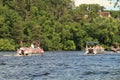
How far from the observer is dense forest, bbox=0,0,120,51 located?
16888 cm

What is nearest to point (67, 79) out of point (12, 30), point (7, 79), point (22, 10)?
point (7, 79)

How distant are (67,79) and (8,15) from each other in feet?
439

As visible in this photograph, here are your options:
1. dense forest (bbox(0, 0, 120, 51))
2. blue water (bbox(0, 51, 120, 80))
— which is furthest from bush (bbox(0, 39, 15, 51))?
blue water (bbox(0, 51, 120, 80))

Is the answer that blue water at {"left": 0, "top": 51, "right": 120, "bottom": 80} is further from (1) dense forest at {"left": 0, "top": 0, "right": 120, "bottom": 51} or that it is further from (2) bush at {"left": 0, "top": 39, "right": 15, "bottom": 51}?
(1) dense forest at {"left": 0, "top": 0, "right": 120, "bottom": 51}

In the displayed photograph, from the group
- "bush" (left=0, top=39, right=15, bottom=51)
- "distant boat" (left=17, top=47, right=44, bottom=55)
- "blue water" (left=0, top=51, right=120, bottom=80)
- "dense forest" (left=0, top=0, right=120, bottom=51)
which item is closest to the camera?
"blue water" (left=0, top=51, right=120, bottom=80)

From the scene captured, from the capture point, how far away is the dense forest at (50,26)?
168875 millimetres

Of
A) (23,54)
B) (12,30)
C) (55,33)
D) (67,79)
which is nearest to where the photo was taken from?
(67,79)

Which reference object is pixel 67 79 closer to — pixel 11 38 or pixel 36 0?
pixel 11 38

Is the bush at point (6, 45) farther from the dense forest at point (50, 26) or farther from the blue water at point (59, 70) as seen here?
the blue water at point (59, 70)

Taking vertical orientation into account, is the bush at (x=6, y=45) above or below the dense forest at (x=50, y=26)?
below

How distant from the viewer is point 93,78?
42.8 metres

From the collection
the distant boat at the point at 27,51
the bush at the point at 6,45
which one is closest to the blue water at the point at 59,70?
the distant boat at the point at 27,51

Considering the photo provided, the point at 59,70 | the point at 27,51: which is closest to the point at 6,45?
the point at 27,51

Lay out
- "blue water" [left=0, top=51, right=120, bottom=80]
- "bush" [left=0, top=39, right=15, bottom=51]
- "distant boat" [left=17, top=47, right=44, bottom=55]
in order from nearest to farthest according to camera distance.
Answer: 1. "blue water" [left=0, top=51, right=120, bottom=80]
2. "distant boat" [left=17, top=47, right=44, bottom=55]
3. "bush" [left=0, top=39, right=15, bottom=51]
